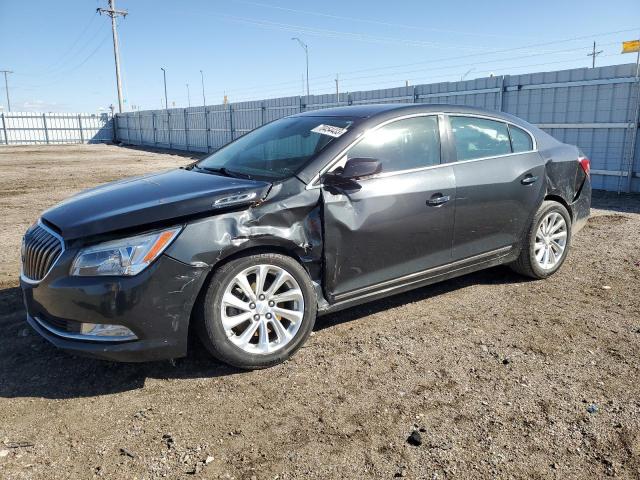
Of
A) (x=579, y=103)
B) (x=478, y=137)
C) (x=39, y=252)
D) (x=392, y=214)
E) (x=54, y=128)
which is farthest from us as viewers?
(x=54, y=128)

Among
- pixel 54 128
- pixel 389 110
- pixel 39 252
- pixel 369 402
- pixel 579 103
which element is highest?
pixel 579 103

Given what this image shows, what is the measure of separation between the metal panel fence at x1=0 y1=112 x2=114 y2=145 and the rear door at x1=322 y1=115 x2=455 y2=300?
42.0 metres

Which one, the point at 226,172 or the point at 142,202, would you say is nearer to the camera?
the point at 142,202

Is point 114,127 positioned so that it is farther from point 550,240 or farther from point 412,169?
point 412,169

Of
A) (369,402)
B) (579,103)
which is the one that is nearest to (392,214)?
(369,402)

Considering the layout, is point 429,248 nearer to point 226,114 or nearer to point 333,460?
point 333,460

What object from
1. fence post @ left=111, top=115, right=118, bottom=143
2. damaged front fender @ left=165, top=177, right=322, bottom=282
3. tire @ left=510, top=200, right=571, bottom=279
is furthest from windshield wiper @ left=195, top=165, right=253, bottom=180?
fence post @ left=111, top=115, right=118, bottom=143

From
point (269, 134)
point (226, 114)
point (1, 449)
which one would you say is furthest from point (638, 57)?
point (226, 114)

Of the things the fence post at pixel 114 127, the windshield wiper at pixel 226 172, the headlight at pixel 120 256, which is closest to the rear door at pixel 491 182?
the windshield wiper at pixel 226 172

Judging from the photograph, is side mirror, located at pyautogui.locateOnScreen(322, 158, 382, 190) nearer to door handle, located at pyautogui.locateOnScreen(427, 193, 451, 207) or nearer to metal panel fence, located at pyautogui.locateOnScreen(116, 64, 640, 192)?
door handle, located at pyautogui.locateOnScreen(427, 193, 451, 207)

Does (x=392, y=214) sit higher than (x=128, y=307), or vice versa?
(x=392, y=214)

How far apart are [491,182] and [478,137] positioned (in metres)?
0.42

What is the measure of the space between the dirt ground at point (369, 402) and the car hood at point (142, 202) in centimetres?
100

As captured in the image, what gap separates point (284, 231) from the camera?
3.42 m
